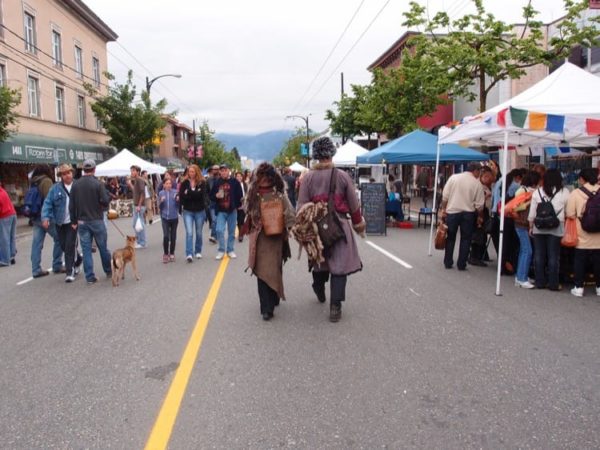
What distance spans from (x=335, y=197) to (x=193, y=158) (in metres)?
63.2

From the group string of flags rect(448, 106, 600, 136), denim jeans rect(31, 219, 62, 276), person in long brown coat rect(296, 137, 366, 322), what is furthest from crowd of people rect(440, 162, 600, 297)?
denim jeans rect(31, 219, 62, 276)

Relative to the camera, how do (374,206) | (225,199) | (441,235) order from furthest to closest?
(374,206) < (225,199) < (441,235)

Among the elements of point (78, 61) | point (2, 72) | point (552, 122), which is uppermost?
point (78, 61)

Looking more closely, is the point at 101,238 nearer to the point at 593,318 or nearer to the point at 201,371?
the point at 201,371

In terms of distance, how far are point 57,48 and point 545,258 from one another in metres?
29.4

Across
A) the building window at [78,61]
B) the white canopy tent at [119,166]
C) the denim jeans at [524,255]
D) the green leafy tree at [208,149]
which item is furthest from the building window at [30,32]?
the green leafy tree at [208,149]

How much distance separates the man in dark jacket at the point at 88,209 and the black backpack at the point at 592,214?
22.1 ft

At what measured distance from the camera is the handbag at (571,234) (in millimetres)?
6891

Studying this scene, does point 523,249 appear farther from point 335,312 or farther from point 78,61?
point 78,61

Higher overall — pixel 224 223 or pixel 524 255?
pixel 224 223

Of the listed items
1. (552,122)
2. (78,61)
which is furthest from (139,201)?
(78,61)

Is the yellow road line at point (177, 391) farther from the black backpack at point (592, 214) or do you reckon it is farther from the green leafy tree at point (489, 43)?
the green leafy tree at point (489, 43)

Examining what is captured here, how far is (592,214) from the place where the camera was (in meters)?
6.67

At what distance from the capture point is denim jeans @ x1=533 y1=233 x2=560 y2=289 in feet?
23.4
